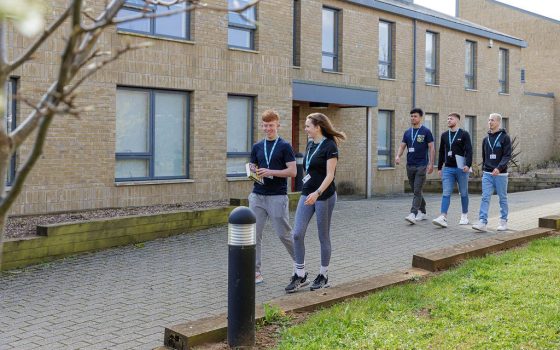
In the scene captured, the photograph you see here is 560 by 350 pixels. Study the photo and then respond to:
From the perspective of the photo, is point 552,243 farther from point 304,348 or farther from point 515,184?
point 515,184

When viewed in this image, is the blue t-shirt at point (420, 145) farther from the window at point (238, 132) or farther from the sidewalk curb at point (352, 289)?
the window at point (238, 132)

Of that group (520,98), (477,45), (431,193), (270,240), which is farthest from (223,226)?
(520,98)

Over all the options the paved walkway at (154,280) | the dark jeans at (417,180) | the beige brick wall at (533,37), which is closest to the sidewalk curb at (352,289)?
the paved walkway at (154,280)

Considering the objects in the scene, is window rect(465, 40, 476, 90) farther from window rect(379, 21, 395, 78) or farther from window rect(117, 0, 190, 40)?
window rect(117, 0, 190, 40)

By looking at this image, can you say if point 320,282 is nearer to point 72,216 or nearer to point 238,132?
point 72,216

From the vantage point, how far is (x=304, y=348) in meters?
5.02

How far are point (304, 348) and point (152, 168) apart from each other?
9045 mm

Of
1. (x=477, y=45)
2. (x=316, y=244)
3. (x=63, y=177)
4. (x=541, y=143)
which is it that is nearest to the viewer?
(x=316, y=244)

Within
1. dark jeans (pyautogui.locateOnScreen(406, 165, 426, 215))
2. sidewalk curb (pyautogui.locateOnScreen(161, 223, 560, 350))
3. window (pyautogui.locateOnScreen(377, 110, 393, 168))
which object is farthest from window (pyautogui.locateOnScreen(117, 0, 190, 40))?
window (pyautogui.locateOnScreen(377, 110, 393, 168))

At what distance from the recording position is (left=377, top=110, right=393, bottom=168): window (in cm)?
2142

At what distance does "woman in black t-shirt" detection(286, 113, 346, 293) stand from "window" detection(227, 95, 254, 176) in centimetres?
803

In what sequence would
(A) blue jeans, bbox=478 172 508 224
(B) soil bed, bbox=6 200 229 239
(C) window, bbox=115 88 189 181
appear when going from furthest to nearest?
(C) window, bbox=115 88 189 181 → (A) blue jeans, bbox=478 172 508 224 → (B) soil bed, bbox=6 200 229 239

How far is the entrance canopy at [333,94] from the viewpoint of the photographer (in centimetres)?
1677

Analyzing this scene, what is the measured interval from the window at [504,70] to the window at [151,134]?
688 inches
